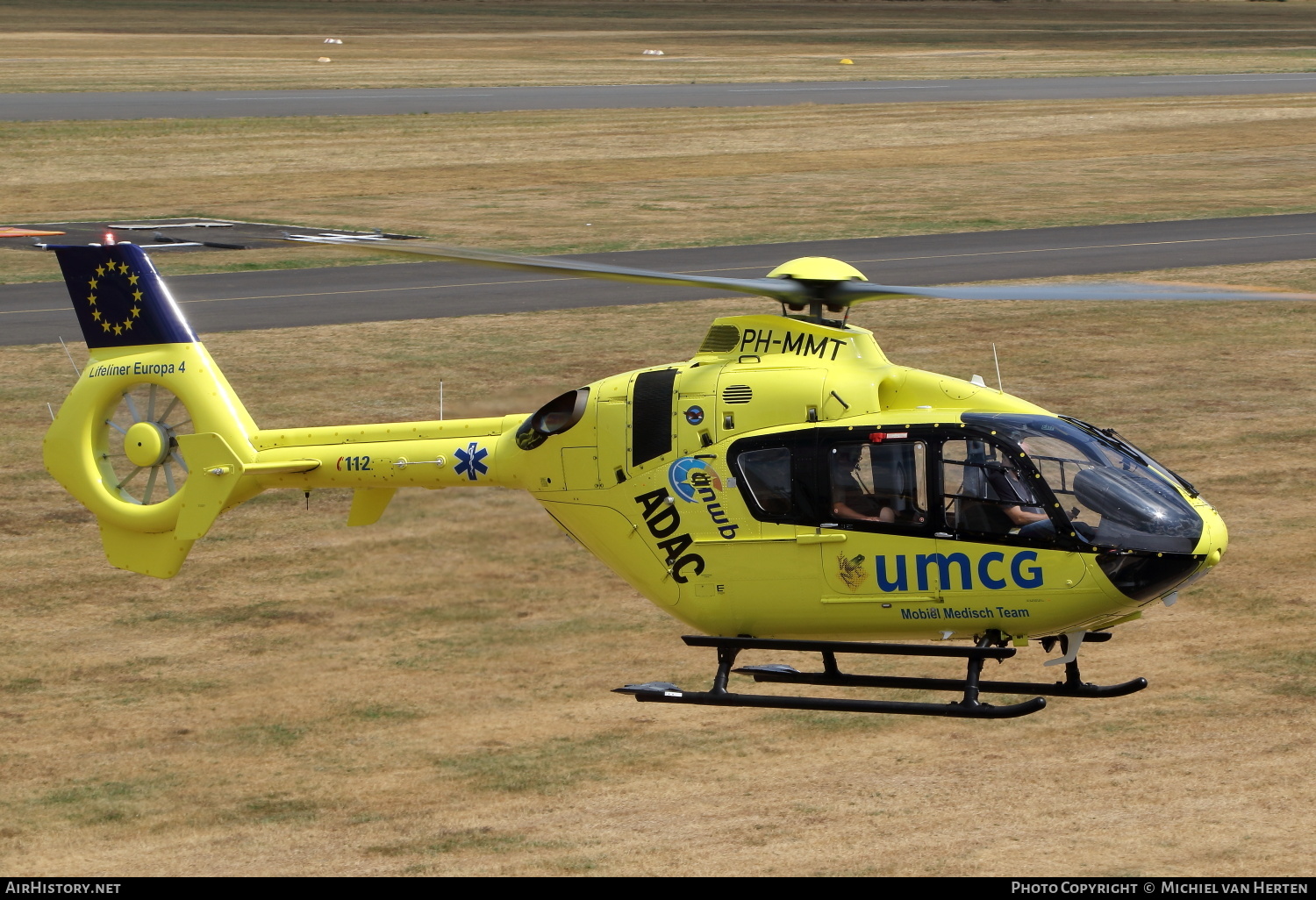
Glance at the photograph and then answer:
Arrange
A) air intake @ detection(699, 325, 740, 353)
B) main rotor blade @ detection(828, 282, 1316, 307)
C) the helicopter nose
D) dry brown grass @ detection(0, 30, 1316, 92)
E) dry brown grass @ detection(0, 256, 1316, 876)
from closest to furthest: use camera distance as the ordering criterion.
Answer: main rotor blade @ detection(828, 282, 1316, 307) → the helicopter nose → air intake @ detection(699, 325, 740, 353) → dry brown grass @ detection(0, 256, 1316, 876) → dry brown grass @ detection(0, 30, 1316, 92)

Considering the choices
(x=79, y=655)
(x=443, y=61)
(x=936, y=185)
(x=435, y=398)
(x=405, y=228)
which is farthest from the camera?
(x=443, y=61)

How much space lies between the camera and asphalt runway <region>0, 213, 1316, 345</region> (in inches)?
1330

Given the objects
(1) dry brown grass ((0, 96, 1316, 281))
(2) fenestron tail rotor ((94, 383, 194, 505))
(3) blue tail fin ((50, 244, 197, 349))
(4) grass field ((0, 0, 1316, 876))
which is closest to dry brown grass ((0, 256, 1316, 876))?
(4) grass field ((0, 0, 1316, 876))

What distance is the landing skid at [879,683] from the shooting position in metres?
12.8

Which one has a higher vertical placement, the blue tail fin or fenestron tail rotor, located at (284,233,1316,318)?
fenestron tail rotor, located at (284,233,1316,318)

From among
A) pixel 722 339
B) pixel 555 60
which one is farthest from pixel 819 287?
A: pixel 555 60

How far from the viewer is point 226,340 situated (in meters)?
31.2

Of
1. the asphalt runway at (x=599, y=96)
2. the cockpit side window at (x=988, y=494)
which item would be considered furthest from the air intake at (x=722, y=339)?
the asphalt runway at (x=599, y=96)

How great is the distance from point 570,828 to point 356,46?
97.7m

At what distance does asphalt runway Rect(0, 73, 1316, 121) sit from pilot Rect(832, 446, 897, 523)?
55.1m

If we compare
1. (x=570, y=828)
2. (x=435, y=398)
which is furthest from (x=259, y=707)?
(x=435, y=398)

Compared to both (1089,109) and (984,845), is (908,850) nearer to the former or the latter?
(984,845)

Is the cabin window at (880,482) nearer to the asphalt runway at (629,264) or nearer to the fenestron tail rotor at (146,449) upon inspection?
the fenestron tail rotor at (146,449)

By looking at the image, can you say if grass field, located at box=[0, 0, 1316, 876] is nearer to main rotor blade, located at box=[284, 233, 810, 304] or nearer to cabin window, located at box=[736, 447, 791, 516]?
main rotor blade, located at box=[284, 233, 810, 304]
